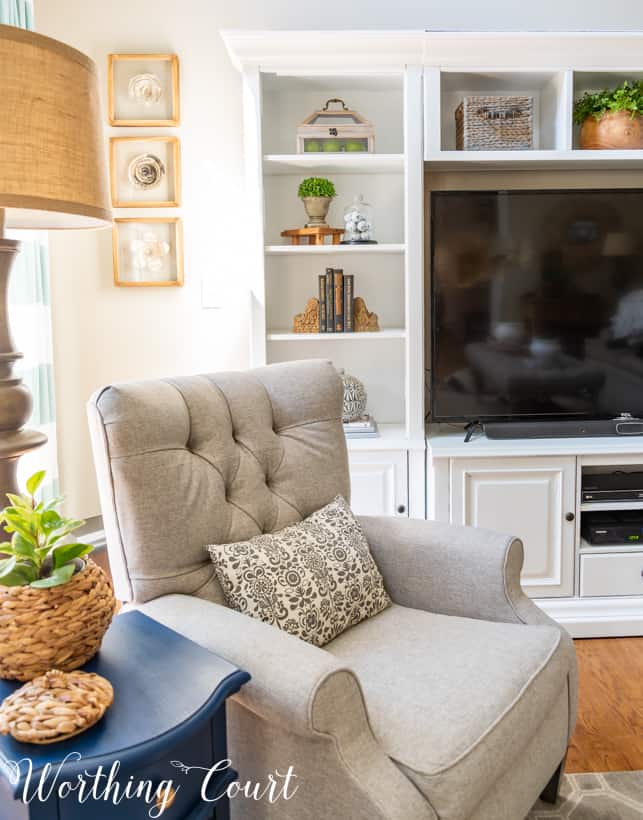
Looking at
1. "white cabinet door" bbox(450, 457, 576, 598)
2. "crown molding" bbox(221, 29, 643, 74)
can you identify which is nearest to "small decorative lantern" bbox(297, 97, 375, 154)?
"crown molding" bbox(221, 29, 643, 74)

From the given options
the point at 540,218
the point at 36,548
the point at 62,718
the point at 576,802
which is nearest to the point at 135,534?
the point at 36,548

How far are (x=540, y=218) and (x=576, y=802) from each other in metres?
1.89

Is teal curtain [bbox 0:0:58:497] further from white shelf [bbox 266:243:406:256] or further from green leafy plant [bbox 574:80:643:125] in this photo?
green leafy plant [bbox 574:80:643:125]

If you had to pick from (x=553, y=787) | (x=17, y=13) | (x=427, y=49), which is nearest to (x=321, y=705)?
(x=553, y=787)

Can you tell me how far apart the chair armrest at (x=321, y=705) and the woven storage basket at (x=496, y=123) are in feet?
6.74

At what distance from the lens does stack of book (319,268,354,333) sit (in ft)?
9.16

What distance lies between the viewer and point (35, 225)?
5.37 ft

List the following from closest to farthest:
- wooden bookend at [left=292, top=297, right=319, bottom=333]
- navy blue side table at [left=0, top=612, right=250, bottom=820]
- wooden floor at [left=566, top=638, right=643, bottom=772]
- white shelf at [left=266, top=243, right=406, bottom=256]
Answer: navy blue side table at [left=0, top=612, right=250, bottom=820] → wooden floor at [left=566, top=638, right=643, bottom=772] → white shelf at [left=266, top=243, right=406, bottom=256] → wooden bookend at [left=292, top=297, right=319, bottom=333]

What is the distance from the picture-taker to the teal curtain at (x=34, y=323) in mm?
2646

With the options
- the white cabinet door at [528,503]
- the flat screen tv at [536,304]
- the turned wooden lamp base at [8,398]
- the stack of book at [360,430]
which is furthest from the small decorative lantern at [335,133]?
the turned wooden lamp base at [8,398]

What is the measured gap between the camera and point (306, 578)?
1.60 m

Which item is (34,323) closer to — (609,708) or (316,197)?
(316,197)

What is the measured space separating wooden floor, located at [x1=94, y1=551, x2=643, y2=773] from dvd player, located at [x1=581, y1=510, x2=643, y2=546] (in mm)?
347

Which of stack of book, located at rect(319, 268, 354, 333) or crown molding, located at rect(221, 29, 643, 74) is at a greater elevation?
crown molding, located at rect(221, 29, 643, 74)
